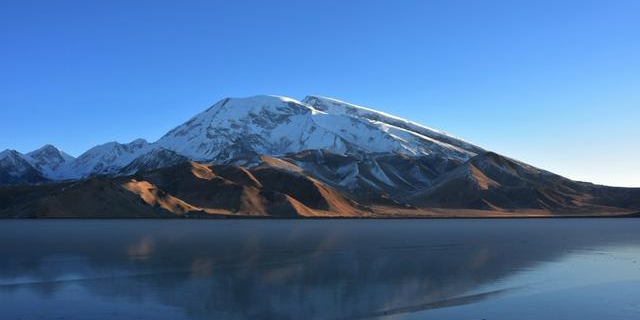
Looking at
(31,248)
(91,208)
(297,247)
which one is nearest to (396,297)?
(297,247)

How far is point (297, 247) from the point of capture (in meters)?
72.9

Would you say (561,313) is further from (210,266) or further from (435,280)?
(210,266)

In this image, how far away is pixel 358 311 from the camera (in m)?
30.8

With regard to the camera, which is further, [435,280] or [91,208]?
[91,208]

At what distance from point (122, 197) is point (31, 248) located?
133 meters

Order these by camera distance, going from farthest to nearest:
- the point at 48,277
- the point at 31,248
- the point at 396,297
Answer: the point at 31,248
the point at 48,277
the point at 396,297

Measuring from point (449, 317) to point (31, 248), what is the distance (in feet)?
179

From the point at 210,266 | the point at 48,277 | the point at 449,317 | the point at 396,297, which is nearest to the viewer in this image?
the point at 449,317

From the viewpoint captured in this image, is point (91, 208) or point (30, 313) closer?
point (30, 313)

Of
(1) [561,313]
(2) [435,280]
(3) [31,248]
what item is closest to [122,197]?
(3) [31,248]

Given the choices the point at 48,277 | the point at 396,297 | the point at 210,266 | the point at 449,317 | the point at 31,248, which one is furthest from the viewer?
the point at 31,248

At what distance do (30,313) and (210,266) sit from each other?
2088cm

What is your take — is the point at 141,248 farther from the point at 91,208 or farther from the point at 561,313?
the point at 91,208

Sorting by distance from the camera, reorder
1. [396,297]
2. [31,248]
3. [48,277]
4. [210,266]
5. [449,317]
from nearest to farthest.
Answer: [449,317] < [396,297] < [48,277] < [210,266] < [31,248]
